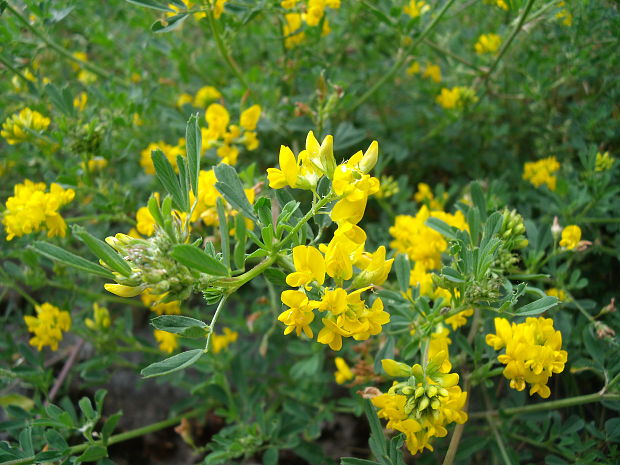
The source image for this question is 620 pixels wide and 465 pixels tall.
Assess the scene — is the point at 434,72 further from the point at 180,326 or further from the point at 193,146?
the point at 180,326

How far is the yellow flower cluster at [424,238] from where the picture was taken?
1753 millimetres

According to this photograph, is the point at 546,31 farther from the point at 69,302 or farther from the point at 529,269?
the point at 69,302

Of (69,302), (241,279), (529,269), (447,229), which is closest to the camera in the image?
(241,279)

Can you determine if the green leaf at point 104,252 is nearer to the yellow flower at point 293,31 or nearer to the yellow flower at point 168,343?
the yellow flower at point 168,343

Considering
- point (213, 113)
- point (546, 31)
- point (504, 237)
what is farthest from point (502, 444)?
point (546, 31)

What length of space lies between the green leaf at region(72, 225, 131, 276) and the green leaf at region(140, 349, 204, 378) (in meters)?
0.20

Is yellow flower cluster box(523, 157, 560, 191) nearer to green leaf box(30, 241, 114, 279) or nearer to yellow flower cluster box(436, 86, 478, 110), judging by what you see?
yellow flower cluster box(436, 86, 478, 110)

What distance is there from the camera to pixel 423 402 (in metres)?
1.18

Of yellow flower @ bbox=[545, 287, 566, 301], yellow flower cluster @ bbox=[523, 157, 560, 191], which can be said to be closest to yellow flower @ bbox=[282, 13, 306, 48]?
yellow flower cluster @ bbox=[523, 157, 560, 191]

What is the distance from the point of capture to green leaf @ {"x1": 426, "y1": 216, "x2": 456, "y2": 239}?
1.54 m

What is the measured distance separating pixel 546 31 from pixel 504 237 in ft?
4.52

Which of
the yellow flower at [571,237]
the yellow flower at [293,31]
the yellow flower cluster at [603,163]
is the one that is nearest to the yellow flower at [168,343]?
the yellow flower at [293,31]

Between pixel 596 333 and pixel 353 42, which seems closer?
pixel 596 333

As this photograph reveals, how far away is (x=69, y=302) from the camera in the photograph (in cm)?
222
